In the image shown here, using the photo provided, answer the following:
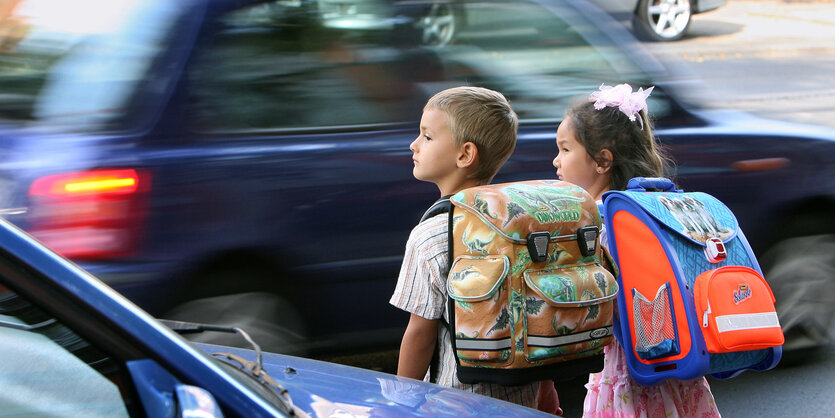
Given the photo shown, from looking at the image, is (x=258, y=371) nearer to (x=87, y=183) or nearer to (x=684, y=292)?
(x=684, y=292)

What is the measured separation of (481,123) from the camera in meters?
Answer: 2.38

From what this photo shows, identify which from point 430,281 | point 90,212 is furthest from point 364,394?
point 90,212

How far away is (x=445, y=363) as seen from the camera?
234cm

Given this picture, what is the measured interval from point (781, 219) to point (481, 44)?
5.16ft

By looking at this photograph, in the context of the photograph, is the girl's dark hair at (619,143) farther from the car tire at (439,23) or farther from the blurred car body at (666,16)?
the blurred car body at (666,16)

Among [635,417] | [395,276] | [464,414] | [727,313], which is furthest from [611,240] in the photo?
[395,276]

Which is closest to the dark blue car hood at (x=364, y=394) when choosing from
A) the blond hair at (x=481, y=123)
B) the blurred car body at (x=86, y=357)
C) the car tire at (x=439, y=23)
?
the blurred car body at (x=86, y=357)

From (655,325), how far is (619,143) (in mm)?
645

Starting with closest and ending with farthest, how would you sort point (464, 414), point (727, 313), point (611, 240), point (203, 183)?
point (464, 414), point (727, 313), point (611, 240), point (203, 183)

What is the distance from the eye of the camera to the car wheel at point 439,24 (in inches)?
156

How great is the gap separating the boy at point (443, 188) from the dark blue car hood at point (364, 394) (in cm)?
15

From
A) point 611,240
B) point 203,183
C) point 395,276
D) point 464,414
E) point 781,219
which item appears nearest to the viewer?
point 464,414

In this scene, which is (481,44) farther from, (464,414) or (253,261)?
(464,414)

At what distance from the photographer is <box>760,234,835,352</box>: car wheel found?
4426mm
